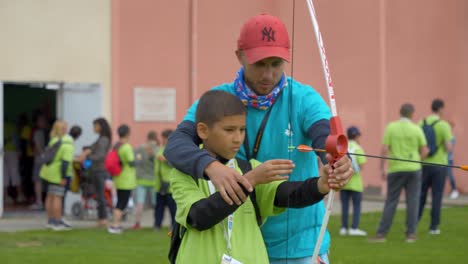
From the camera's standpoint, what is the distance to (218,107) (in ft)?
13.4

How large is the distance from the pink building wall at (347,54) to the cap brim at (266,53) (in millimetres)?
13384

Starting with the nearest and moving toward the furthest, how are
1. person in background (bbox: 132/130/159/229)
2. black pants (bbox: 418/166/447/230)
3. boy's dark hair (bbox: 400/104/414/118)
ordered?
1. boy's dark hair (bbox: 400/104/414/118)
2. black pants (bbox: 418/166/447/230)
3. person in background (bbox: 132/130/159/229)

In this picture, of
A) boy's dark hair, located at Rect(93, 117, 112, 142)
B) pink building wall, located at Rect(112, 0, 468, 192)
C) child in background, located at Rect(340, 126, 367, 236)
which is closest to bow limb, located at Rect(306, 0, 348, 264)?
child in background, located at Rect(340, 126, 367, 236)

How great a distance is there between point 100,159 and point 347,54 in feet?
24.3

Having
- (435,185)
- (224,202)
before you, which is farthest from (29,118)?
(224,202)

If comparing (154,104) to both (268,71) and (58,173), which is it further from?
(268,71)

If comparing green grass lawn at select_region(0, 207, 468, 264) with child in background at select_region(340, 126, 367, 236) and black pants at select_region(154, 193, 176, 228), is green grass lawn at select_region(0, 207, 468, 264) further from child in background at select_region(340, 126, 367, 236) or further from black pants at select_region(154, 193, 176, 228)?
child in background at select_region(340, 126, 367, 236)

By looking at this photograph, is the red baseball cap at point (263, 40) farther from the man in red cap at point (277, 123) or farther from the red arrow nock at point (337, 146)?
the red arrow nock at point (337, 146)

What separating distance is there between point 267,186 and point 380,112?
18.4 metres

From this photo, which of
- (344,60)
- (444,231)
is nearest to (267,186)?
(444,231)

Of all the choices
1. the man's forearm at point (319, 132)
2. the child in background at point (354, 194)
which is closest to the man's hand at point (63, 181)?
the child in background at point (354, 194)

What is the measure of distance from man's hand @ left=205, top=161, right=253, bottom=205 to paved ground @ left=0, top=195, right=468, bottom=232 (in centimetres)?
1258

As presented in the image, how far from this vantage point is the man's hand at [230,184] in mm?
3822

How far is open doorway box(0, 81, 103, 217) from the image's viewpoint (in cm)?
1859
